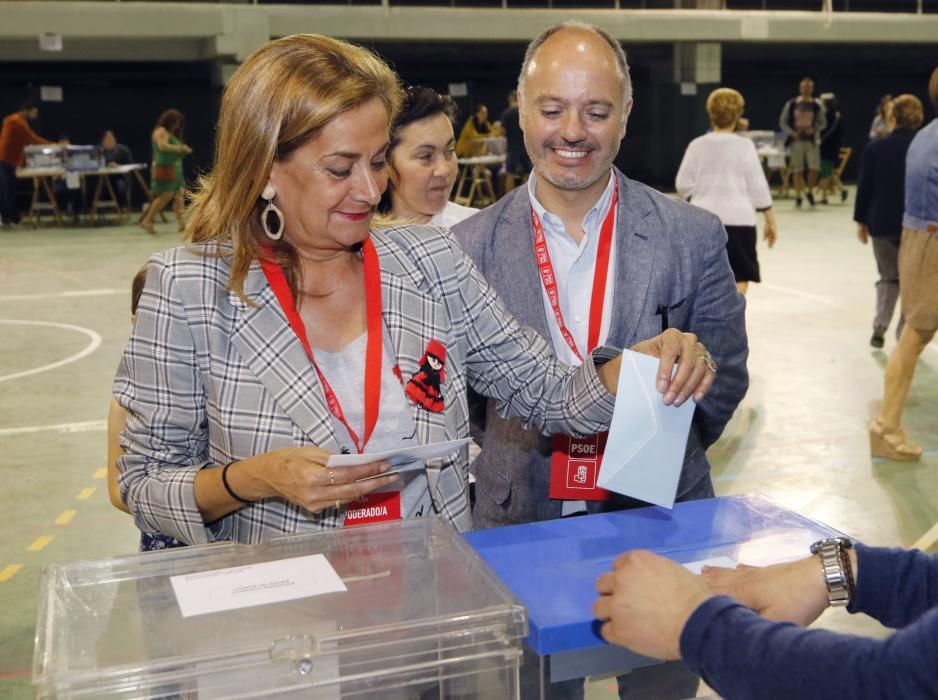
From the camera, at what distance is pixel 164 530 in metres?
2.01

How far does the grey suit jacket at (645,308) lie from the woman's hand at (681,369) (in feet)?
1.74

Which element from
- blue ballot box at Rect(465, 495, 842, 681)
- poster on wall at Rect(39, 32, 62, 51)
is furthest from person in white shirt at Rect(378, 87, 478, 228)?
poster on wall at Rect(39, 32, 62, 51)

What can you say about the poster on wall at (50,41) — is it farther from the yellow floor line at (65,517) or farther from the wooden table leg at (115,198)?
the yellow floor line at (65,517)

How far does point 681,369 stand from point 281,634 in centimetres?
89

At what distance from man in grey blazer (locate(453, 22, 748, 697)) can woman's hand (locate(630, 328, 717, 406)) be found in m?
0.54

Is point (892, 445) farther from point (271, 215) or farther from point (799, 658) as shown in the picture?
point (799, 658)

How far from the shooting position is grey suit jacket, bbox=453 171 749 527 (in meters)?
2.59

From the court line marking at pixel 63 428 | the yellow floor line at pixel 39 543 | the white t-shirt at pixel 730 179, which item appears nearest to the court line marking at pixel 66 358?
the court line marking at pixel 63 428

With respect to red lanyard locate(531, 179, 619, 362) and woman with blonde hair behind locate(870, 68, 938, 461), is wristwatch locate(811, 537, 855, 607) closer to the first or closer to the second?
red lanyard locate(531, 179, 619, 362)

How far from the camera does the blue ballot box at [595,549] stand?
58.4 inches

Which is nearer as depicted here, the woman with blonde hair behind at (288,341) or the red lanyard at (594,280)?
the woman with blonde hair behind at (288,341)

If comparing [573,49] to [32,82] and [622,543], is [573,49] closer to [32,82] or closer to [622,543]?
[622,543]

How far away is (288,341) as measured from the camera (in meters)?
1.99

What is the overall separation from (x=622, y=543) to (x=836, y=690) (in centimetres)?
60
